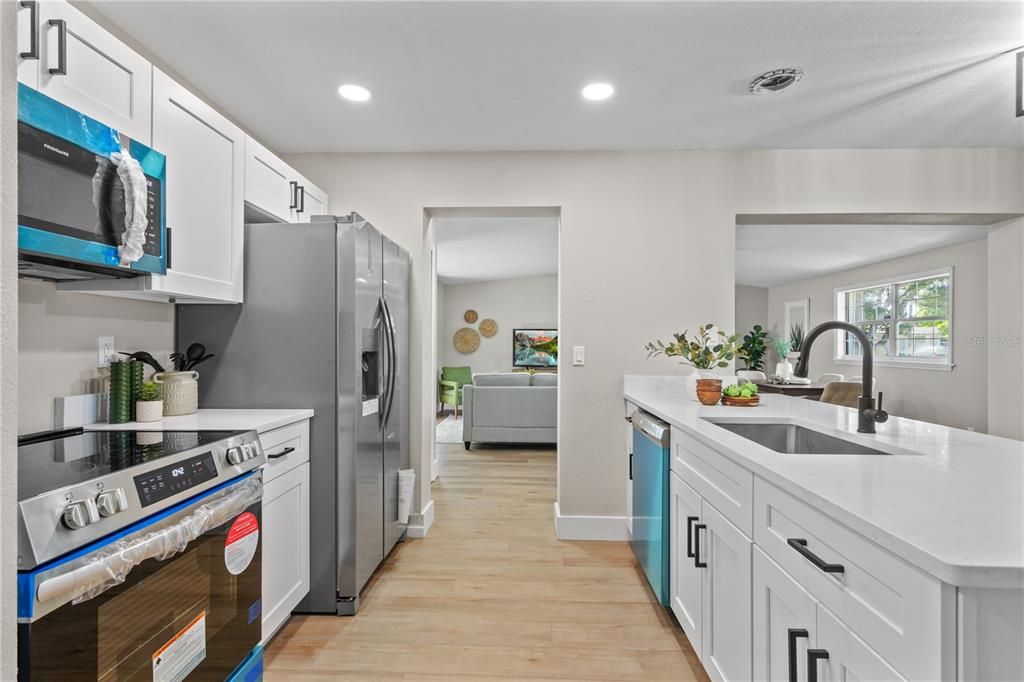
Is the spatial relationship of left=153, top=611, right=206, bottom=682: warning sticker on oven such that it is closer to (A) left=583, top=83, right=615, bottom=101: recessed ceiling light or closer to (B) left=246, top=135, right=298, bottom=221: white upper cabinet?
(B) left=246, top=135, right=298, bottom=221: white upper cabinet

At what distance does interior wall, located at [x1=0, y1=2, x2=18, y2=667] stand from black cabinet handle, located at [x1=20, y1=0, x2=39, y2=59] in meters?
0.84

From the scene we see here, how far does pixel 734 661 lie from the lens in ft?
4.57

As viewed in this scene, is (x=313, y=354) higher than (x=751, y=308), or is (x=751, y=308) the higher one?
(x=751, y=308)

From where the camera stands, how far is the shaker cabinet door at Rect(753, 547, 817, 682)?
3.38 feet

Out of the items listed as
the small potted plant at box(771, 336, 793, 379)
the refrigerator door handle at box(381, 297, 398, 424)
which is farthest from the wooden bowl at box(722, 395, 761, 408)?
the small potted plant at box(771, 336, 793, 379)

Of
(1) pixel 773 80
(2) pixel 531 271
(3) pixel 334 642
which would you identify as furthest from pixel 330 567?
(2) pixel 531 271

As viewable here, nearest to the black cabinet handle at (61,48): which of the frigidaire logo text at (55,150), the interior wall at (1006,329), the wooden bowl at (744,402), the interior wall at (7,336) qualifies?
the frigidaire logo text at (55,150)

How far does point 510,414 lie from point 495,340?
14.7 ft

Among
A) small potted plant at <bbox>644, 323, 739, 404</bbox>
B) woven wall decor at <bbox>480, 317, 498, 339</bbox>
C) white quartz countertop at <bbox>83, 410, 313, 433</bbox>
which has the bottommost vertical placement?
white quartz countertop at <bbox>83, 410, 313, 433</bbox>

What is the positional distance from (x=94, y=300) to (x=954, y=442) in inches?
114

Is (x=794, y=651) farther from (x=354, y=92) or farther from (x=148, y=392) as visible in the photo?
(x=354, y=92)

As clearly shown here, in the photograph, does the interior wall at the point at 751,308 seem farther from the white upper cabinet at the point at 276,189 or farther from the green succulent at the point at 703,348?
the white upper cabinet at the point at 276,189

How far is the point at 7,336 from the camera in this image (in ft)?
2.13

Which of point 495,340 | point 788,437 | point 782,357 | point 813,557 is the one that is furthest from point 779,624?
point 495,340
